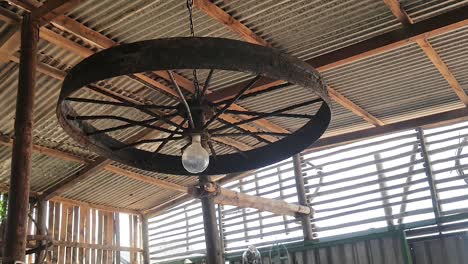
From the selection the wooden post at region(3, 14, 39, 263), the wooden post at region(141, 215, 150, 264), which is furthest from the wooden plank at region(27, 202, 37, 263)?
the wooden post at region(3, 14, 39, 263)

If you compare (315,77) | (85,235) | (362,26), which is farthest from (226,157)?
(85,235)

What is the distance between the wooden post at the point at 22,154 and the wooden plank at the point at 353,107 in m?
4.55

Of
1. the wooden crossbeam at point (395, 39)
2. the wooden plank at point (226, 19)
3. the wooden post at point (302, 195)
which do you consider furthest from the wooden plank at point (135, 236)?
the wooden plank at point (226, 19)

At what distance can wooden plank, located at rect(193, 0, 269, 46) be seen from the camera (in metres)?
5.79

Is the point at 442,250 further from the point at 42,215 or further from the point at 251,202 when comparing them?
the point at 42,215

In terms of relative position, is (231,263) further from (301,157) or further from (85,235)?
(85,235)

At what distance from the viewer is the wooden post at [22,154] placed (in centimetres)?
494

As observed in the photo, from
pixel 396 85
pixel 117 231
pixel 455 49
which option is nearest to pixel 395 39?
pixel 455 49

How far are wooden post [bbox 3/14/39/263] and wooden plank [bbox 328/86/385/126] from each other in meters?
4.55

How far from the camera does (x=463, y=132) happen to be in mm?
10117

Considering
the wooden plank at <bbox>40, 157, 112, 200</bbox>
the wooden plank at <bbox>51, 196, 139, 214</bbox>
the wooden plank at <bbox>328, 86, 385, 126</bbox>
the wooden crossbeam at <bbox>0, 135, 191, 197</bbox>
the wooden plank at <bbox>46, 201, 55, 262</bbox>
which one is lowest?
the wooden plank at <bbox>46, 201, 55, 262</bbox>

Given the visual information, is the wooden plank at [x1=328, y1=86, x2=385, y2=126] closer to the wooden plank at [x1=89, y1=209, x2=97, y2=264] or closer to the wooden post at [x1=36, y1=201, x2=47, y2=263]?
the wooden post at [x1=36, y1=201, x2=47, y2=263]

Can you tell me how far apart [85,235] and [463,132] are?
901 cm

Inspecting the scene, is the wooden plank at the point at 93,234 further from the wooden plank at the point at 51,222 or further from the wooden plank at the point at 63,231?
the wooden plank at the point at 51,222
